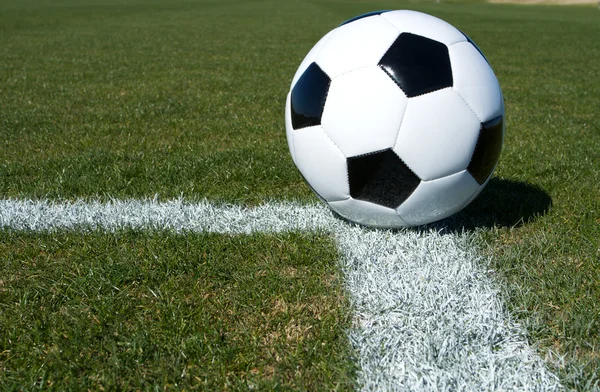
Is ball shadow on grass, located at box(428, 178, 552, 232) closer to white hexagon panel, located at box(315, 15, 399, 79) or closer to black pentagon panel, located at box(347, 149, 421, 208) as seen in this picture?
black pentagon panel, located at box(347, 149, 421, 208)

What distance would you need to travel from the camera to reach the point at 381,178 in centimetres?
265

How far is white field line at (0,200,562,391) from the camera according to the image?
6.31ft

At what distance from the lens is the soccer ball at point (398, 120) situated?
2.55 m

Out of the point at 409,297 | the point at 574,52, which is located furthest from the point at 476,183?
the point at 574,52

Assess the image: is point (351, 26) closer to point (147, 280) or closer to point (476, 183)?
point (476, 183)

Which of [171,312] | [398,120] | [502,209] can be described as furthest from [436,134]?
[171,312]

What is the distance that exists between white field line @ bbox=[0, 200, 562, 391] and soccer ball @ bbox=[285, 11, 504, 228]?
224 mm

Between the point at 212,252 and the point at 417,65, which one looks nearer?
the point at 417,65

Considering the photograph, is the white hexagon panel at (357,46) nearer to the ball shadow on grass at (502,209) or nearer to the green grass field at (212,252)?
the green grass field at (212,252)

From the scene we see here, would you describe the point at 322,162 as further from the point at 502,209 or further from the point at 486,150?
the point at 502,209

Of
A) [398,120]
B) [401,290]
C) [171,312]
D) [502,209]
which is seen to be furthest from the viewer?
[502,209]

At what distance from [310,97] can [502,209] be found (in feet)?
4.76

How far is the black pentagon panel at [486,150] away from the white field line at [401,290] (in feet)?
1.26

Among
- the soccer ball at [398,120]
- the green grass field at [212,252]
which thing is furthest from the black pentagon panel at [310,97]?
the green grass field at [212,252]
